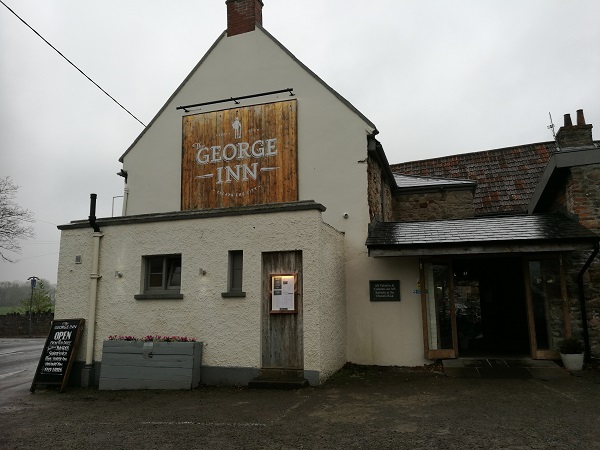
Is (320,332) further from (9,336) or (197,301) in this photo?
(9,336)

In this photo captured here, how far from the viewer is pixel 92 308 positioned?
10.3 meters

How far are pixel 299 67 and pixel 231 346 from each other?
7.84 m

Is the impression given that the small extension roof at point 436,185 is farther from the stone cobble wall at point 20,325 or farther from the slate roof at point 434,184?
the stone cobble wall at point 20,325

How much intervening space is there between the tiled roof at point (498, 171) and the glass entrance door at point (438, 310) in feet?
26.0

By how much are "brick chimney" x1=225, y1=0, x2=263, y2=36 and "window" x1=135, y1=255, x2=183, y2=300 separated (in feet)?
24.5

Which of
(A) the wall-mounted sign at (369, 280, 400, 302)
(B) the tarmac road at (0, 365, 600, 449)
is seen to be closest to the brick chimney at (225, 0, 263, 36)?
(A) the wall-mounted sign at (369, 280, 400, 302)

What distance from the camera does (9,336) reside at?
2856cm

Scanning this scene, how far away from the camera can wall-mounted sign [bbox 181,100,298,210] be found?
12.5 m

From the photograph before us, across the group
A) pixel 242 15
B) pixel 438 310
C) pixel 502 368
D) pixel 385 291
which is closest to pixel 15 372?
pixel 385 291

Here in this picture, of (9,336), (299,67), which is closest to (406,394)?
(299,67)

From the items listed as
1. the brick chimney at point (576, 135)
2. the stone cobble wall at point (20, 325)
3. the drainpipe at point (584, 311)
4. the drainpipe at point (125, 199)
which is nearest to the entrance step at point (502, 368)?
the drainpipe at point (584, 311)

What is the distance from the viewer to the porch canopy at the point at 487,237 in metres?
9.61

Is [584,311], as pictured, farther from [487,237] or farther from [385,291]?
[385,291]

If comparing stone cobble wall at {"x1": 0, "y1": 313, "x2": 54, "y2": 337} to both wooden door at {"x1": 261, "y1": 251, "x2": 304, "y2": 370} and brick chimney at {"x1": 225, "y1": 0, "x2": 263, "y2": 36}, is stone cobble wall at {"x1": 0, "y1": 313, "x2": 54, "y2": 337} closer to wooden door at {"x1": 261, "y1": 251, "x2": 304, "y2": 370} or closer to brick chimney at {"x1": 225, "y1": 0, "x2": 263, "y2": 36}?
brick chimney at {"x1": 225, "y1": 0, "x2": 263, "y2": 36}
